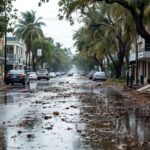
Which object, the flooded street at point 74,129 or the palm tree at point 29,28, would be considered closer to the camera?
the flooded street at point 74,129

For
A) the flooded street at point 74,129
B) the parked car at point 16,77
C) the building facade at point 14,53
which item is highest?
the building facade at point 14,53

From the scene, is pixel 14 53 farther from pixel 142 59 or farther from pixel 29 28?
pixel 142 59

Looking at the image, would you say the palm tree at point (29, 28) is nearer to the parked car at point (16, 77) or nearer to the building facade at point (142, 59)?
the building facade at point (142, 59)

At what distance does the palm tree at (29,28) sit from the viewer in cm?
10050

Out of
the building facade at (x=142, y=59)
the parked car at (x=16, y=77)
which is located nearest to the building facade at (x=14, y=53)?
the building facade at (x=142, y=59)

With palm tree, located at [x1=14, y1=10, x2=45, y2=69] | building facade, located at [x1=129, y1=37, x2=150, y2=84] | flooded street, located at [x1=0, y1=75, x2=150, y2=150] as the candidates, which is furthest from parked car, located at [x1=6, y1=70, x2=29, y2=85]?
palm tree, located at [x1=14, y1=10, x2=45, y2=69]

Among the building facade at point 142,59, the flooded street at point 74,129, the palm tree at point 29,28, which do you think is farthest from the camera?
the palm tree at point 29,28

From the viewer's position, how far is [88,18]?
58125mm

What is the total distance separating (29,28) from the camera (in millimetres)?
100562

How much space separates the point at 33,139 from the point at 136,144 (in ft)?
8.19

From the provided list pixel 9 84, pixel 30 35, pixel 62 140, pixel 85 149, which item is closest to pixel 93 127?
pixel 62 140

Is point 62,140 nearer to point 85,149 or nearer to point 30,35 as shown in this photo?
point 85,149

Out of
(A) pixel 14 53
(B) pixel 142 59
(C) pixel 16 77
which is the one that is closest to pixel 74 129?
(C) pixel 16 77

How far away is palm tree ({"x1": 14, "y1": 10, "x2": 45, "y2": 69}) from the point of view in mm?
100500
